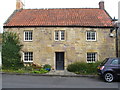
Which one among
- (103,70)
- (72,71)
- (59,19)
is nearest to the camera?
(103,70)

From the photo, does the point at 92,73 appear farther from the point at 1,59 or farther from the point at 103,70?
the point at 1,59

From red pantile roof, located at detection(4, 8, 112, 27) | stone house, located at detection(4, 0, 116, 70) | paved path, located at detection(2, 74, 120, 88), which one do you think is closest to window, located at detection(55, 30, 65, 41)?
stone house, located at detection(4, 0, 116, 70)

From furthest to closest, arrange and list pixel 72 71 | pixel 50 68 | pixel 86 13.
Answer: pixel 86 13 < pixel 50 68 < pixel 72 71

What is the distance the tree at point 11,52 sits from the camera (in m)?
15.7

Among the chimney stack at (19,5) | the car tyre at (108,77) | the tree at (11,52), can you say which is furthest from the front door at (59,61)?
the chimney stack at (19,5)

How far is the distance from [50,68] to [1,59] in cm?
543

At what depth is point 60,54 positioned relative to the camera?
1684cm

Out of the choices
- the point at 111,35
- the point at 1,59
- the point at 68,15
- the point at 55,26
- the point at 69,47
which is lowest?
the point at 1,59

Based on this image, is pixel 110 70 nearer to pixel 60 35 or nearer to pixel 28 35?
pixel 60 35

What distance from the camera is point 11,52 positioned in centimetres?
1586

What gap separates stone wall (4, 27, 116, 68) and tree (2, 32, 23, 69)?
2.58 ft

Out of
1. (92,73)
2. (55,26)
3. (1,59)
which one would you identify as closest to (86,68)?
(92,73)

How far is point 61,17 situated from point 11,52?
7088 millimetres

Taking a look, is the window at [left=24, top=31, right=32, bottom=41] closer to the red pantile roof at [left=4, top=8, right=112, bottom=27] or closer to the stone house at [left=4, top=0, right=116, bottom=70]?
the stone house at [left=4, top=0, right=116, bottom=70]
